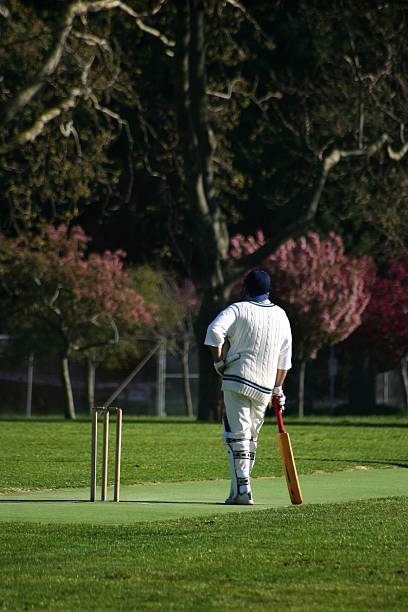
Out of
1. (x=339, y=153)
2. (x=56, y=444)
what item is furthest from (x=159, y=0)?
(x=56, y=444)

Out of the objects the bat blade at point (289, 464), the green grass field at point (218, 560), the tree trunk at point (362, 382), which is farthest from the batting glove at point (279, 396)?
the tree trunk at point (362, 382)

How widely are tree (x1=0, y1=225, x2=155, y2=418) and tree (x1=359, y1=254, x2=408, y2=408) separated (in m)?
7.90

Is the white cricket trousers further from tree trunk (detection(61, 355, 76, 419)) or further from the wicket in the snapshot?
tree trunk (detection(61, 355, 76, 419))

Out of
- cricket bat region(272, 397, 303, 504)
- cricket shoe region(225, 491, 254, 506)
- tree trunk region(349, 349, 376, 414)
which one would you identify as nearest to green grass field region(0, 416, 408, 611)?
cricket bat region(272, 397, 303, 504)

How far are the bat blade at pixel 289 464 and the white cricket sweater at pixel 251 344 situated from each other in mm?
477

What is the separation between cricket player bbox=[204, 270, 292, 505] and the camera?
1025 cm

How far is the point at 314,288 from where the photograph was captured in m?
35.9

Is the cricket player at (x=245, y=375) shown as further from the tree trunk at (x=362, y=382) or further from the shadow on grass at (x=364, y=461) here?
the tree trunk at (x=362, y=382)

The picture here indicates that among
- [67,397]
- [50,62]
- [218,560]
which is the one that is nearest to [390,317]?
[67,397]

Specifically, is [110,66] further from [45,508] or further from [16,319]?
[45,508]

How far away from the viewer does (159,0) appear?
2661cm

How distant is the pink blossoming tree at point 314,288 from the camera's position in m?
35.5

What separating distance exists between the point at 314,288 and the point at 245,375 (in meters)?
25.8

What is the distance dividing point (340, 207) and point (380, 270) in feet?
17.0
